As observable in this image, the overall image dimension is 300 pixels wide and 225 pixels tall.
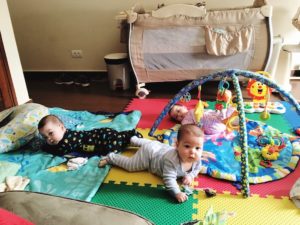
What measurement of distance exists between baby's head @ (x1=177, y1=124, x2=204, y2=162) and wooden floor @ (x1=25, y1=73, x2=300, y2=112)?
1291mm

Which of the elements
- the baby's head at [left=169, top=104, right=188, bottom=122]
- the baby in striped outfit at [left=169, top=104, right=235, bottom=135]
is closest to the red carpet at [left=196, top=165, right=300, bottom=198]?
the baby in striped outfit at [left=169, top=104, right=235, bottom=135]

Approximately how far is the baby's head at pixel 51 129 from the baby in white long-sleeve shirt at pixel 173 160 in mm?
353

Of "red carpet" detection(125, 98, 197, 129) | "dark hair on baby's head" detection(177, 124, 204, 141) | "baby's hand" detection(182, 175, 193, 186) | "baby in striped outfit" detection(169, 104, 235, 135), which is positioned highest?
"dark hair on baby's head" detection(177, 124, 204, 141)

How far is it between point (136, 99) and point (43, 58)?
1.64 meters

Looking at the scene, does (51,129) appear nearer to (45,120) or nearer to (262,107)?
(45,120)

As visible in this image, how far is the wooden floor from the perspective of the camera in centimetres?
277

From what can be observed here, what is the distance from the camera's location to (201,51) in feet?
8.75

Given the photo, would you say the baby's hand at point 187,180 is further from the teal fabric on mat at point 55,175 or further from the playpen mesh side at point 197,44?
the playpen mesh side at point 197,44

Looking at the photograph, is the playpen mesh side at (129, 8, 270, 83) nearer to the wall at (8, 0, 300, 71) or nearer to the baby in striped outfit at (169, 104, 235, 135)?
the wall at (8, 0, 300, 71)

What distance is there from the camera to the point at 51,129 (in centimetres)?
177

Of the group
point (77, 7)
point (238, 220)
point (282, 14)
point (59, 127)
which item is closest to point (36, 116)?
point (59, 127)

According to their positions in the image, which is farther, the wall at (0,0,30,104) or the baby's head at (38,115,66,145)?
the wall at (0,0,30,104)

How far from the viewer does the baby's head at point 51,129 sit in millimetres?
1769

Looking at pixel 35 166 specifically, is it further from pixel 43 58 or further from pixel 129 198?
pixel 43 58
